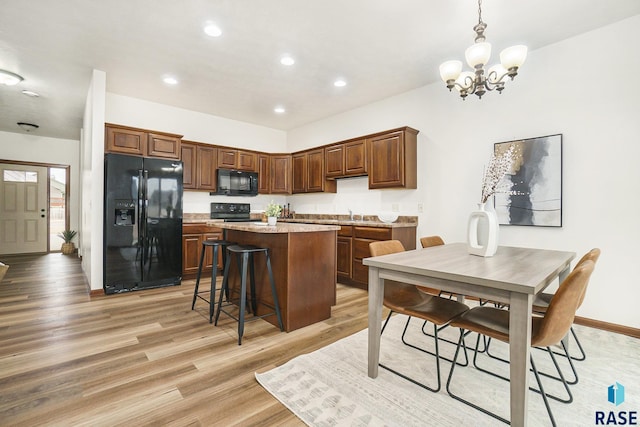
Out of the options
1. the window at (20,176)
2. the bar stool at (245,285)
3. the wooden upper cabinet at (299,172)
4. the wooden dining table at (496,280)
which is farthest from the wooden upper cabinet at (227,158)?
the window at (20,176)

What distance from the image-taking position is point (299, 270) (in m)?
2.76

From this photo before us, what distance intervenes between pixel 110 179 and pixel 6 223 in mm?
5299

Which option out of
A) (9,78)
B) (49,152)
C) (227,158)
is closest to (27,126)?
(49,152)

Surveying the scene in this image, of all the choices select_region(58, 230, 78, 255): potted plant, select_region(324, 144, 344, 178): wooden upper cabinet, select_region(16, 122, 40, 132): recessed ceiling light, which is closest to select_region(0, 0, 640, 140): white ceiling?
select_region(324, 144, 344, 178): wooden upper cabinet

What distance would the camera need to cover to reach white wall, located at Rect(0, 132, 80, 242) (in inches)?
263

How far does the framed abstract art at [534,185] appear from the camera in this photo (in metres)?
3.09

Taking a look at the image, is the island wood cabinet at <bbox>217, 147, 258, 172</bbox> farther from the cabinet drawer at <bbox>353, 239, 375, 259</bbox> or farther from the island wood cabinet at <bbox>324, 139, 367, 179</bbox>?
the cabinet drawer at <bbox>353, 239, 375, 259</bbox>

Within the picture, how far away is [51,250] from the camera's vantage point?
24.3 ft

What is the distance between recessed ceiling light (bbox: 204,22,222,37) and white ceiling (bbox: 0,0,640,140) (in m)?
0.06

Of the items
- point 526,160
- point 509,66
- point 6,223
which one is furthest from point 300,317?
point 6,223

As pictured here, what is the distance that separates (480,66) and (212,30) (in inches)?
95.3

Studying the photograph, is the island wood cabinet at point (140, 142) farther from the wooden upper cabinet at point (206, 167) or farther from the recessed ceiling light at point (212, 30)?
the recessed ceiling light at point (212, 30)

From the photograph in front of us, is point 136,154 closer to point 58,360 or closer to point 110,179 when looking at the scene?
point 110,179

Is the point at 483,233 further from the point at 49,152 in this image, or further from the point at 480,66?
the point at 49,152
